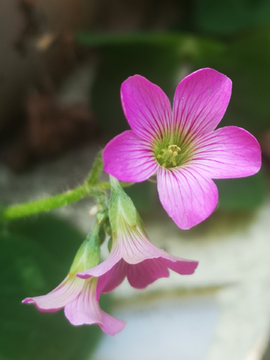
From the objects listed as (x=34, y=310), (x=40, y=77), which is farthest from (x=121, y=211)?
(x=40, y=77)

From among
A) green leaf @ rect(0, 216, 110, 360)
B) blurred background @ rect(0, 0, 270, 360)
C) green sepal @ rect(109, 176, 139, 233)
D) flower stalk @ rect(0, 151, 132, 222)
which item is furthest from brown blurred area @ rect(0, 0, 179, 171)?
green sepal @ rect(109, 176, 139, 233)

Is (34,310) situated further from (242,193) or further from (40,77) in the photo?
(40,77)

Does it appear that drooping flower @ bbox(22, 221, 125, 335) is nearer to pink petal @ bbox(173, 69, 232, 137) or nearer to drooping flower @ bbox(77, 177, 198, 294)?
drooping flower @ bbox(77, 177, 198, 294)

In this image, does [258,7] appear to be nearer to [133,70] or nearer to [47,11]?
[133,70]

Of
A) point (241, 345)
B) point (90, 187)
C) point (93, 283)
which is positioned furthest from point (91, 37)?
point (241, 345)

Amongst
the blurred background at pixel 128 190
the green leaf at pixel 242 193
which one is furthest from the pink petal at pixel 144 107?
the green leaf at pixel 242 193

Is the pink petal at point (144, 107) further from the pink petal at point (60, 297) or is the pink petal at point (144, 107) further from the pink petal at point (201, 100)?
the pink petal at point (60, 297)
